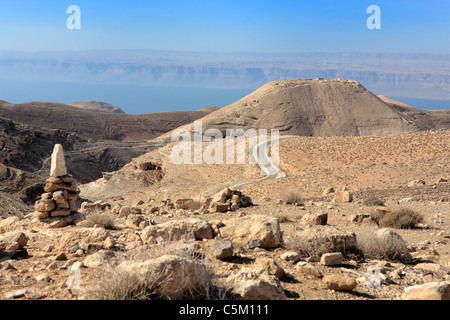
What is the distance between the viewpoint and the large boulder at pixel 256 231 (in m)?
7.13

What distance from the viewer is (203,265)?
473 centimetres

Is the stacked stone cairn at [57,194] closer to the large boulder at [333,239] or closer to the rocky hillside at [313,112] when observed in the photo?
the large boulder at [333,239]

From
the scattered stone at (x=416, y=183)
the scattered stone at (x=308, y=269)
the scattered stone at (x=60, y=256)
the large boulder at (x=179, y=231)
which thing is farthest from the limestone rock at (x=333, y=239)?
the scattered stone at (x=416, y=183)

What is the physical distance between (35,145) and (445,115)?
80154 millimetres

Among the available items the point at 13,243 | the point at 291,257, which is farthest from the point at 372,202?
the point at 13,243

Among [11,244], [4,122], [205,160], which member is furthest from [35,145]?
[11,244]

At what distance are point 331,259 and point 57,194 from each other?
764 centimetres

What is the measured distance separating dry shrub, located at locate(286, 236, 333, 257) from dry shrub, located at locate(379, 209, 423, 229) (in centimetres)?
423

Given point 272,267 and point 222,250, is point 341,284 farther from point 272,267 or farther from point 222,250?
point 222,250

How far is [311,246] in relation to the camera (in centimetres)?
679

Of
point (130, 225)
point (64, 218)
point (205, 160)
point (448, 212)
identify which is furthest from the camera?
point (205, 160)

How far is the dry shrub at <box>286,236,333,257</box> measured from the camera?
22.0 feet

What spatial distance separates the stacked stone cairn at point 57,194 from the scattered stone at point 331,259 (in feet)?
24.1
